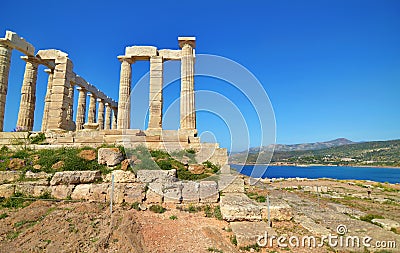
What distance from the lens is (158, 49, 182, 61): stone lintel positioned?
59.8 feet

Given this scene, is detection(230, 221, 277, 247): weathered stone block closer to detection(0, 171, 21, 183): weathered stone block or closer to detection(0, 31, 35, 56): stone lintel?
detection(0, 171, 21, 183): weathered stone block

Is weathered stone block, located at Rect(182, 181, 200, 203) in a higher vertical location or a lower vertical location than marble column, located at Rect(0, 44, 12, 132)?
lower

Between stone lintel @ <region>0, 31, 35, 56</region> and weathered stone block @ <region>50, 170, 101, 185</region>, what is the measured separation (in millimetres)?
13881

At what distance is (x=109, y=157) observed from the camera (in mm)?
10625

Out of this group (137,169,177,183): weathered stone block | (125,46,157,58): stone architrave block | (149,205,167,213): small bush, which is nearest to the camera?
(149,205,167,213): small bush

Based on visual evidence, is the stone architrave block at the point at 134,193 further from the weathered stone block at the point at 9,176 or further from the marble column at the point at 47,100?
the marble column at the point at 47,100

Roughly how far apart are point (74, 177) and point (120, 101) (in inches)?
428

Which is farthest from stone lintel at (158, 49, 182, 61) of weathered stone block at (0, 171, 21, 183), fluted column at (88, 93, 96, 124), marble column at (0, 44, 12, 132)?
fluted column at (88, 93, 96, 124)

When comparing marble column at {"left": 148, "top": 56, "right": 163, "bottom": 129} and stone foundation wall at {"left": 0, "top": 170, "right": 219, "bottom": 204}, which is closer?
stone foundation wall at {"left": 0, "top": 170, "right": 219, "bottom": 204}

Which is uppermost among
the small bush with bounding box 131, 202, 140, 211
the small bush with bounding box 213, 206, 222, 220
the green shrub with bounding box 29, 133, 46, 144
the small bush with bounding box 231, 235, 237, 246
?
the green shrub with bounding box 29, 133, 46, 144

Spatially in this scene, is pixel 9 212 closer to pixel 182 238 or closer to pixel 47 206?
pixel 47 206

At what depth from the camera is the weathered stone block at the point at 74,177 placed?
9105 mm

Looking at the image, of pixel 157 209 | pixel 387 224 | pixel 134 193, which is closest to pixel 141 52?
pixel 134 193

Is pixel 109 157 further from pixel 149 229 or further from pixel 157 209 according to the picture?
pixel 149 229
